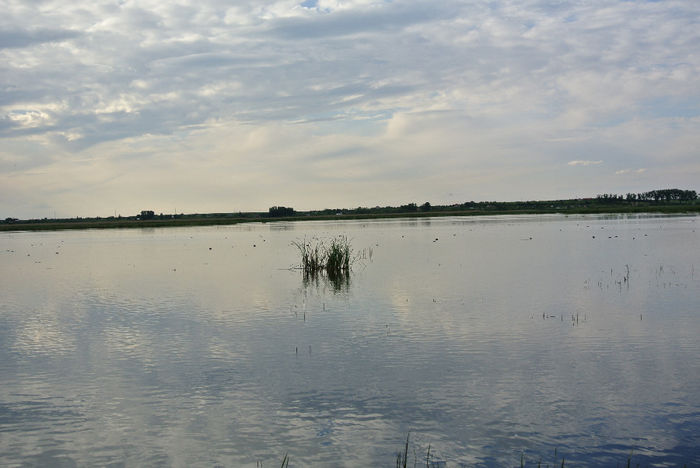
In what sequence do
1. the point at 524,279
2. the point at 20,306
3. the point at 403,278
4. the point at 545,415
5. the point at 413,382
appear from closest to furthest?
1. the point at 545,415
2. the point at 413,382
3. the point at 20,306
4. the point at 524,279
5. the point at 403,278

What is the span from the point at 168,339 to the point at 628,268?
753 inches

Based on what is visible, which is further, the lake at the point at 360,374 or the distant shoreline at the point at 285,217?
the distant shoreline at the point at 285,217

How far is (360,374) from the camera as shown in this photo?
1063 cm

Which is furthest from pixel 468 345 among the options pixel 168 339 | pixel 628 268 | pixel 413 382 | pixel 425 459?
pixel 628 268

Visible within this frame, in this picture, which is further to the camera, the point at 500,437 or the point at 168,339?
the point at 168,339

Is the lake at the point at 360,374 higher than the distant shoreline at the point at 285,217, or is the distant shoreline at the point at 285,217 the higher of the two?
the distant shoreline at the point at 285,217

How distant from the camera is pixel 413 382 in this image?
1009cm

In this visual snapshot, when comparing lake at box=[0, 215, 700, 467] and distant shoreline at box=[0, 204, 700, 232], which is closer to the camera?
lake at box=[0, 215, 700, 467]

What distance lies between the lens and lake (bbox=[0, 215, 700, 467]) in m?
7.69

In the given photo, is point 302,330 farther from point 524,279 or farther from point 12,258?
point 12,258

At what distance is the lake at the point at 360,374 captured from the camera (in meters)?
7.69

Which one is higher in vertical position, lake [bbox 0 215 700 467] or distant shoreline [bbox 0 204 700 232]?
distant shoreline [bbox 0 204 700 232]

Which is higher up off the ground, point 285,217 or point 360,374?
point 285,217

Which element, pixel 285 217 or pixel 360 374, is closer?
pixel 360 374
